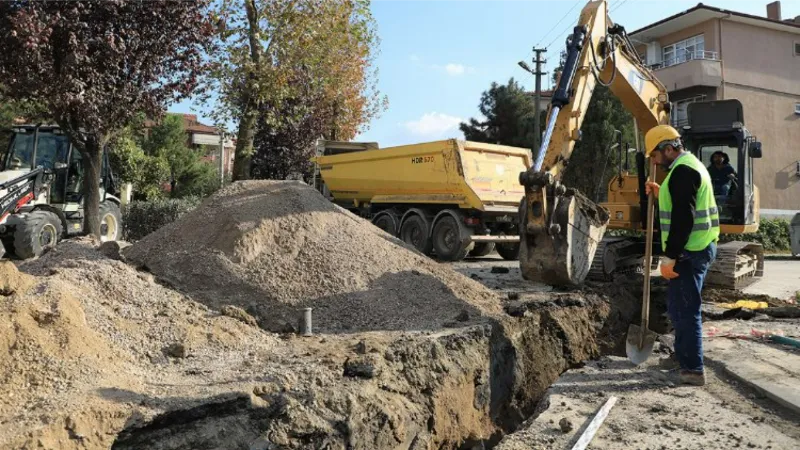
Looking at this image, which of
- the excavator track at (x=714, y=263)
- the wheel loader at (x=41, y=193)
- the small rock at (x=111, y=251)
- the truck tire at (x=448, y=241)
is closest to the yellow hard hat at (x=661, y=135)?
the excavator track at (x=714, y=263)

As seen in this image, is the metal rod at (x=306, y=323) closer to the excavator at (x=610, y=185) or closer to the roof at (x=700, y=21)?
the excavator at (x=610, y=185)

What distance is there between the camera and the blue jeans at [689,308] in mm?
4586

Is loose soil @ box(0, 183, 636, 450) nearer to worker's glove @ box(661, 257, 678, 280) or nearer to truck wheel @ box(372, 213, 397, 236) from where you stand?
worker's glove @ box(661, 257, 678, 280)

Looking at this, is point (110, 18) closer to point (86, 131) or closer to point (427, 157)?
point (86, 131)

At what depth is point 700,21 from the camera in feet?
86.1

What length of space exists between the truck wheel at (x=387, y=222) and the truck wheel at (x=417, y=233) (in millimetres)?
274

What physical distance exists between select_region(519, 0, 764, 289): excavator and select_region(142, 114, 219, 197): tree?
2248 centimetres

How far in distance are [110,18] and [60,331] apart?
21.8 feet

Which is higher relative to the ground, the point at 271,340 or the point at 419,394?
the point at 271,340

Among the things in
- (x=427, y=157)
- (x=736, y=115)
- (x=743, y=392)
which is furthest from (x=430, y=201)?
(x=743, y=392)

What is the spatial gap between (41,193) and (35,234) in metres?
1.66

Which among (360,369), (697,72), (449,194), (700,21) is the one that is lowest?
(360,369)

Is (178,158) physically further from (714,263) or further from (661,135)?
(661,135)

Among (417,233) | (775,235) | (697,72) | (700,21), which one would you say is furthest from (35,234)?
(700,21)
